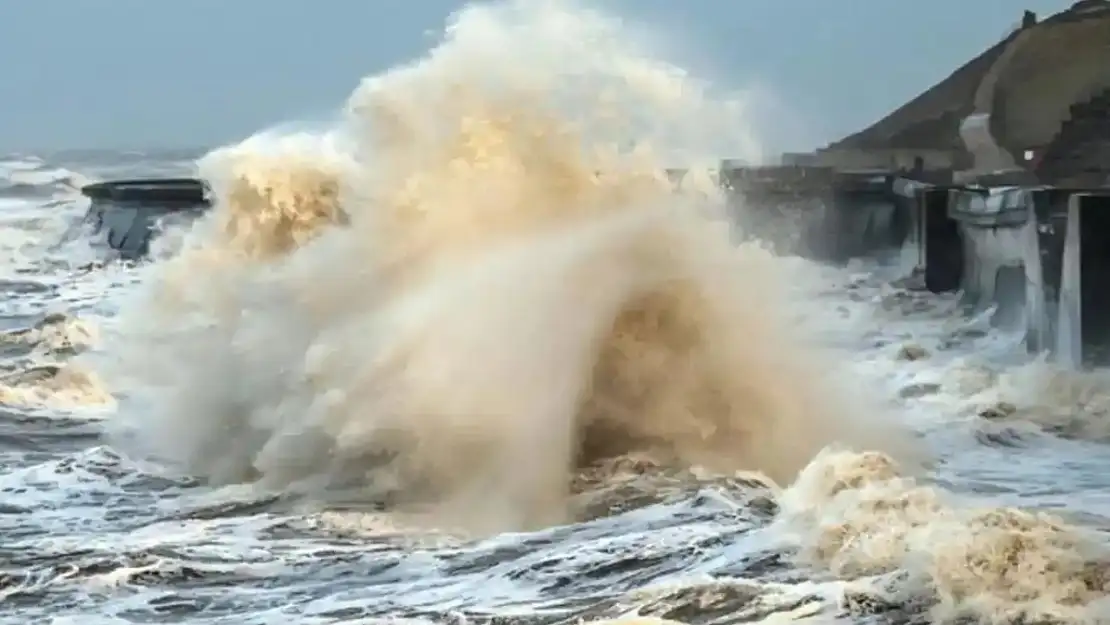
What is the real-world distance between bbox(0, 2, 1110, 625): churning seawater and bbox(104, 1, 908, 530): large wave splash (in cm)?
2

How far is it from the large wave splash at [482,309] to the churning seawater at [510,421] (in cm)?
2

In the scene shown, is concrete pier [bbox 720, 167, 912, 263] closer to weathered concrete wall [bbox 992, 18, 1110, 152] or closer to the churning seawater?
weathered concrete wall [bbox 992, 18, 1110, 152]

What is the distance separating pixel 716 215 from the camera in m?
8.78

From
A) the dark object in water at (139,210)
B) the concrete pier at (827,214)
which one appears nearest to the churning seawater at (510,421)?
the concrete pier at (827,214)

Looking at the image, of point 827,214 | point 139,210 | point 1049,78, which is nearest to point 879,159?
point 1049,78

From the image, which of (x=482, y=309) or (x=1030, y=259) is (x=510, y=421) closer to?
(x=482, y=309)

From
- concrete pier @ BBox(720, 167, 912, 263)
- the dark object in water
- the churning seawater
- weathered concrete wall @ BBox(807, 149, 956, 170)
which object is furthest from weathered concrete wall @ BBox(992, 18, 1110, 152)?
the churning seawater

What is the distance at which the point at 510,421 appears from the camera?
6.99 metres

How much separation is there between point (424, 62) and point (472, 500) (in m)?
3.25

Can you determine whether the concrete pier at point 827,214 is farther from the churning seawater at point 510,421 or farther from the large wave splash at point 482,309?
the large wave splash at point 482,309

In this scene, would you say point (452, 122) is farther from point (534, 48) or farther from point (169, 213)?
point (169, 213)

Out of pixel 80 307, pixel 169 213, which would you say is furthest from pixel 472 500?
pixel 169 213

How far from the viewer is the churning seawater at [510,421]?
5.09 m

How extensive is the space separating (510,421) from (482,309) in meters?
0.81
